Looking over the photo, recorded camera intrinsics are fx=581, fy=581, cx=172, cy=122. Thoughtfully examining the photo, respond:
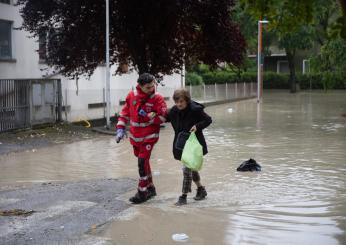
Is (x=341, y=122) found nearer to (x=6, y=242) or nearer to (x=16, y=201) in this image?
(x=16, y=201)

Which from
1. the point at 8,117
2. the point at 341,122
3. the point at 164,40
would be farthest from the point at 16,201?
the point at 341,122

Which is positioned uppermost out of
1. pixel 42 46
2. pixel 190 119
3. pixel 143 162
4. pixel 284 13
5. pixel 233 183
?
pixel 42 46

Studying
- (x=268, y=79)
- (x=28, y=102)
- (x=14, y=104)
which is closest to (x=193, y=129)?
(x=14, y=104)

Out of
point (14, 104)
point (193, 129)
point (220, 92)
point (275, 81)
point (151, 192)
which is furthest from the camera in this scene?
point (275, 81)

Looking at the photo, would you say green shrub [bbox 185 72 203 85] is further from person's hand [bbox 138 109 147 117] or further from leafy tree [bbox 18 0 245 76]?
person's hand [bbox 138 109 147 117]

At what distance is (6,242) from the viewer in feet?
18.7

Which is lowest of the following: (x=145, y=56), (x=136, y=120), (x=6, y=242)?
(x=6, y=242)

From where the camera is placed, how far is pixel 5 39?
21.0 meters

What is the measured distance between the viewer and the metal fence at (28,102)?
1628 cm

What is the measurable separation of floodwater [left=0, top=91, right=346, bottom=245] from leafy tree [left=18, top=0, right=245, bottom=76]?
130 inches

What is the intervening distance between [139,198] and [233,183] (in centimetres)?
196

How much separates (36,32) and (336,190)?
1360 centimetres

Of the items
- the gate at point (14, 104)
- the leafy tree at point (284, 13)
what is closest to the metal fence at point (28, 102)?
the gate at point (14, 104)

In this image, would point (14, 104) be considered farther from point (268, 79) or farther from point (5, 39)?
point (268, 79)
